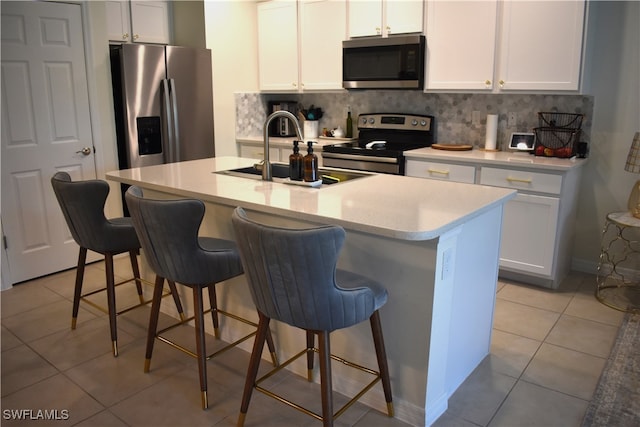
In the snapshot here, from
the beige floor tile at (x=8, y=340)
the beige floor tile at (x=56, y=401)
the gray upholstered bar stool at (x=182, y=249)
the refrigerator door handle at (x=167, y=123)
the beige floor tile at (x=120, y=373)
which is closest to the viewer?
the gray upholstered bar stool at (x=182, y=249)

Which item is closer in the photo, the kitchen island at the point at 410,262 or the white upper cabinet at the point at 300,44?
the kitchen island at the point at 410,262

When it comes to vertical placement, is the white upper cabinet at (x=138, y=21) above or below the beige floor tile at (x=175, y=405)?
above

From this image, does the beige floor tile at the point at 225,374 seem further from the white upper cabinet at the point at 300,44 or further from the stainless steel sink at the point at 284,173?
the white upper cabinet at the point at 300,44

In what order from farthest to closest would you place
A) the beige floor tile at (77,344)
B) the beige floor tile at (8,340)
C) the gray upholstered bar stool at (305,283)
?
1. the beige floor tile at (8,340)
2. the beige floor tile at (77,344)
3. the gray upholstered bar stool at (305,283)

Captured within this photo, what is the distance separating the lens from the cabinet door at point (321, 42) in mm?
4500

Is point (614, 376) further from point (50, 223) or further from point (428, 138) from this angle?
point (50, 223)

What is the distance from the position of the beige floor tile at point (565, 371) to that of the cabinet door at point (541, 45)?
178 cm

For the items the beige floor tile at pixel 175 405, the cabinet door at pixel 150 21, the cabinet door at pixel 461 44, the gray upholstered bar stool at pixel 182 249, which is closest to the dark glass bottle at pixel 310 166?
the gray upholstered bar stool at pixel 182 249

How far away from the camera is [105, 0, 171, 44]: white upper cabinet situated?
13.9ft

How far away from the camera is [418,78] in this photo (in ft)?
13.3

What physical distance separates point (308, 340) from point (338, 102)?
3208 mm

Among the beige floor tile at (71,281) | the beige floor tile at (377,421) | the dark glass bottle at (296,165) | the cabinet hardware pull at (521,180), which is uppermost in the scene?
the dark glass bottle at (296,165)

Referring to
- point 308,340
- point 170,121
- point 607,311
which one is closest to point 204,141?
point 170,121

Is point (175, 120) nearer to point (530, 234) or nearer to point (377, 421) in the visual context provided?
point (530, 234)
